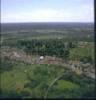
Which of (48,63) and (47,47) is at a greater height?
(47,47)

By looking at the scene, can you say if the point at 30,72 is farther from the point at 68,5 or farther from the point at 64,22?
the point at 68,5

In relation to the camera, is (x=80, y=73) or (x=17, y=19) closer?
(x=80, y=73)

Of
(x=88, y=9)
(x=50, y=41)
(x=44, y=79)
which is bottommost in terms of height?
(x=44, y=79)

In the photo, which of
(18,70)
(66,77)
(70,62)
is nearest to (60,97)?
(66,77)

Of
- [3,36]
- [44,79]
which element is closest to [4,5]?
[3,36]

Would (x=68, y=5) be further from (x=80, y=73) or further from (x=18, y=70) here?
(x=18, y=70)

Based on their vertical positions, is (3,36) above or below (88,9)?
below
